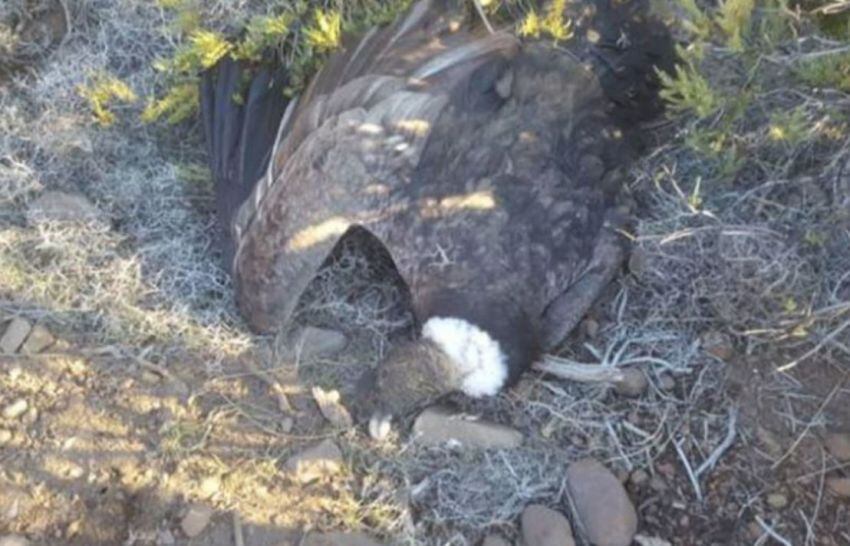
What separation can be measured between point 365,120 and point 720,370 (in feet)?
3.90

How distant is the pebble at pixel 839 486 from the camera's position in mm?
2506

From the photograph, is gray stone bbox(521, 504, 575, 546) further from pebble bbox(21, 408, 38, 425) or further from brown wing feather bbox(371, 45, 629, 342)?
pebble bbox(21, 408, 38, 425)

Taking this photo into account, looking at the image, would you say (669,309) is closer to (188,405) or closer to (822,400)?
(822,400)

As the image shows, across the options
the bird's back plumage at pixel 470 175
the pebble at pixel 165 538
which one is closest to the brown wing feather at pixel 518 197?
the bird's back plumage at pixel 470 175

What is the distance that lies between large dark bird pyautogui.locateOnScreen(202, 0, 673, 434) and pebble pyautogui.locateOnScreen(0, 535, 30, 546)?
2.73ft

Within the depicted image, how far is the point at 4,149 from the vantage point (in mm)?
3383

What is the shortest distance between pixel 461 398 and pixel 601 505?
1.64 feet

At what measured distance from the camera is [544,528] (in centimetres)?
252

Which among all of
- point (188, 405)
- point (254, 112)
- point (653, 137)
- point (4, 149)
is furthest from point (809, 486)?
point (4, 149)

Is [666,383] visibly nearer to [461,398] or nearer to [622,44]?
[461,398]

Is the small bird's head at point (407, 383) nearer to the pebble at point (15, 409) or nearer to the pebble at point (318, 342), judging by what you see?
the pebble at point (318, 342)

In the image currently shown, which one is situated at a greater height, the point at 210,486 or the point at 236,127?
the point at 236,127

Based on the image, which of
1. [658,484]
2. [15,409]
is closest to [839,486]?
[658,484]

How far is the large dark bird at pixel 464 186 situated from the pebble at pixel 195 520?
525 millimetres
